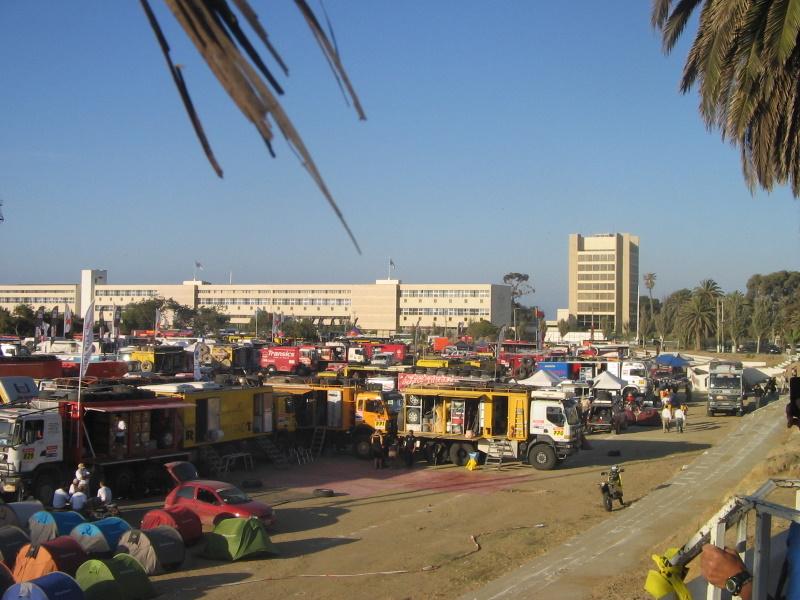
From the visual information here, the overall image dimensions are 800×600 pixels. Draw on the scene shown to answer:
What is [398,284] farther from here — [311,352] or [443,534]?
[443,534]

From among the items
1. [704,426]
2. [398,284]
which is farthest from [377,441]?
[398,284]

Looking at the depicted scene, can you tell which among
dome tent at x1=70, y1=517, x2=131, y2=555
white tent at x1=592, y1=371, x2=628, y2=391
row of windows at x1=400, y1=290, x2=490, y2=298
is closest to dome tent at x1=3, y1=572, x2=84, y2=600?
dome tent at x1=70, y1=517, x2=131, y2=555

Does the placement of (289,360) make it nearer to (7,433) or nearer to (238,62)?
(7,433)

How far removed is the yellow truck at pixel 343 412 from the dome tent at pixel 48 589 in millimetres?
18347

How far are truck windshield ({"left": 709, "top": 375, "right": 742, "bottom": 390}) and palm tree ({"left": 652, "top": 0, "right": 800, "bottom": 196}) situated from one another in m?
31.2

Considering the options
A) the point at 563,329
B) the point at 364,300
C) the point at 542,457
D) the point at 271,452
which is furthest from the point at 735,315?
the point at 271,452

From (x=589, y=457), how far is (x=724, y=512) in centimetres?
2479

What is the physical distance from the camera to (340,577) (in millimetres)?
14672

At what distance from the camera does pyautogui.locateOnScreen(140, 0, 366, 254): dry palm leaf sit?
1.78 meters

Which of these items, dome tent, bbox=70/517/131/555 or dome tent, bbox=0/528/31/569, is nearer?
dome tent, bbox=0/528/31/569

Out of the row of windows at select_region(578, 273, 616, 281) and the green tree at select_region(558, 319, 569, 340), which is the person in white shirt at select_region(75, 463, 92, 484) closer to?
the green tree at select_region(558, 319, 569, 340)

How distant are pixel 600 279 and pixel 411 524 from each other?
12492 cm

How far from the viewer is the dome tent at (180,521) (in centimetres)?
1616

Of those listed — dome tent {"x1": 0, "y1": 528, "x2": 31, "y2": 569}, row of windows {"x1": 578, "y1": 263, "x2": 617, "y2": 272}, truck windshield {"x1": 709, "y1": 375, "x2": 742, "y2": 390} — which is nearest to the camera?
dome tent {"x1": 0, "y1": 528, "x2": 31, "y2": 569}
